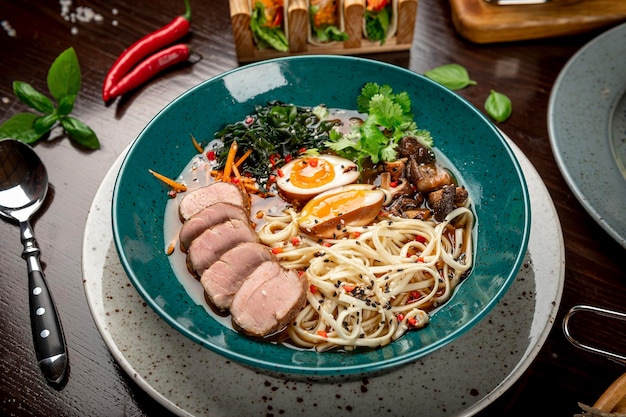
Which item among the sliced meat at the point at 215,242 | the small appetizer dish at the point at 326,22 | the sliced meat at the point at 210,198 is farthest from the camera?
the small appetizer dish at the point at 326,22

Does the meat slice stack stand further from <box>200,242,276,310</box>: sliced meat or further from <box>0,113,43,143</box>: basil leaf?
<box>0,113,43,143</box>: basil leaf

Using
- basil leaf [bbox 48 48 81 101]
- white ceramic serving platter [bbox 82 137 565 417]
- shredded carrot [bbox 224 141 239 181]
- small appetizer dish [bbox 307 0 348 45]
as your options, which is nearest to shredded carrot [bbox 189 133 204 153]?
shredded carrot [bbox 224 141 239 181]

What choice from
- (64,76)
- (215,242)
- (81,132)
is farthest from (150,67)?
(215,242)

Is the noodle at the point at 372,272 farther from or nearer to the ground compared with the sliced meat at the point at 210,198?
nearer to the ground

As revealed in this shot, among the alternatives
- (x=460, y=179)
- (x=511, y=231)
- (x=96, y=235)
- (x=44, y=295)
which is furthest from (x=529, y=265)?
(x=44, y=295)

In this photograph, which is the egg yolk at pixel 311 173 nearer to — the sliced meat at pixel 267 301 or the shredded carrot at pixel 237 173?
the shredded carrot at pixel 237 173

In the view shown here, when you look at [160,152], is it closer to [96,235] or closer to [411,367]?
[96,235]

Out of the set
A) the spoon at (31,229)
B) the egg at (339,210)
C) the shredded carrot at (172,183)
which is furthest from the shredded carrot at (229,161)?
the spoon at (31,229)
